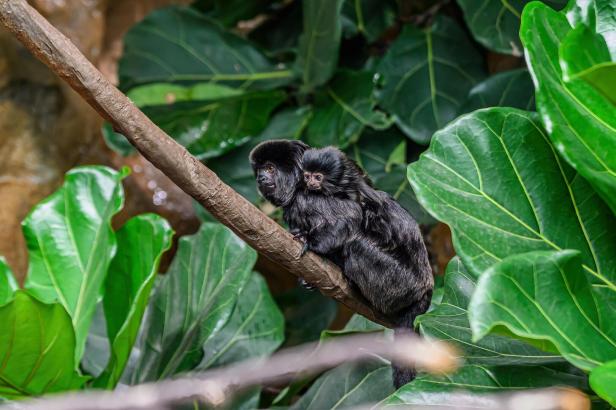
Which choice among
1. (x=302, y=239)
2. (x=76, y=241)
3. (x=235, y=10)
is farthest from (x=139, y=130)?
(x=235, y=10)

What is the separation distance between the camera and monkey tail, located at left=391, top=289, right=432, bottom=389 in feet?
6.11

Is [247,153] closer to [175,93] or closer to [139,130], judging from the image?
[175,93]

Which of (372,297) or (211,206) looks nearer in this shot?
(211,206)

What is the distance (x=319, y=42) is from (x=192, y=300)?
108 centimetres

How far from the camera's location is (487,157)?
60.2 inches

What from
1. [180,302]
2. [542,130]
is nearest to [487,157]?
[542,130]

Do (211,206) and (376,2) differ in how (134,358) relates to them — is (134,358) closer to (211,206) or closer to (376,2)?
(211,206)

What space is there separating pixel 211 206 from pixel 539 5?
71 centimetres

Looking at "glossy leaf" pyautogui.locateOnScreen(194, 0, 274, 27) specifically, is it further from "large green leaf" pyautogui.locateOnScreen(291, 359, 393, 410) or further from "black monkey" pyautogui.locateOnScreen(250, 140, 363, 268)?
"large green leaf" pyautogui.locateOnScreen(291, 359, 393, 410)

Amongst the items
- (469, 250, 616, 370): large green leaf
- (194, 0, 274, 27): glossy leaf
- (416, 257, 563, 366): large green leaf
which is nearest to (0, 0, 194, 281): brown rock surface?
(194, 0, 274, 27): glossy leaf

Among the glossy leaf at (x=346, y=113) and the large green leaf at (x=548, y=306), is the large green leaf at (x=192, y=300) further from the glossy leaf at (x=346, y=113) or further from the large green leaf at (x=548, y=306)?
the large green leaf at (x=548, y=306)

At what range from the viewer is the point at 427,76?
288 centimetres

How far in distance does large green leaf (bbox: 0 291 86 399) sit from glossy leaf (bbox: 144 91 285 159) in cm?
113

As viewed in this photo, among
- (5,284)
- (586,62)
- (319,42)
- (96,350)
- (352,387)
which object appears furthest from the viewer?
(319,42)
